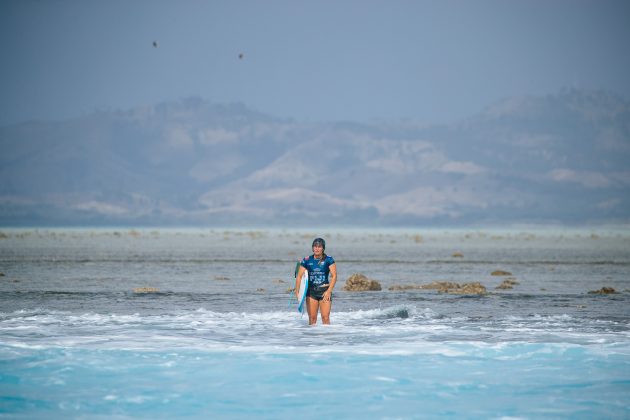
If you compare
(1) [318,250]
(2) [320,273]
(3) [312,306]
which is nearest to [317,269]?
(2) [320,273]

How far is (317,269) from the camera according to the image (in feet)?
74.0

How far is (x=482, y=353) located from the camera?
1964 cm

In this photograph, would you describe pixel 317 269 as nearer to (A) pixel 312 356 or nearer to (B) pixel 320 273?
(B) pixel 320 273

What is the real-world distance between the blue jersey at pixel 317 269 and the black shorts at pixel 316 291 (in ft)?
0.41

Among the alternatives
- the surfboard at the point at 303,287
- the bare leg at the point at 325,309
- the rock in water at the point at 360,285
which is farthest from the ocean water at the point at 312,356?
the rock in water at the point at 360,285

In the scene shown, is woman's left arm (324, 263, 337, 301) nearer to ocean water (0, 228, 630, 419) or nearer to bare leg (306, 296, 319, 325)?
bare leg (306, 296, 319, 325)

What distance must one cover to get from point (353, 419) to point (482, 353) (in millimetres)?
5481

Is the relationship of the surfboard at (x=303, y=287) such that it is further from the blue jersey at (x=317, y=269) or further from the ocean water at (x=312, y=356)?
the ocean water at (x=312, y=356)

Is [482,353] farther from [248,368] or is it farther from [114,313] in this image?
[114,313]

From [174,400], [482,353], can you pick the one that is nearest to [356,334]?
[482,353]

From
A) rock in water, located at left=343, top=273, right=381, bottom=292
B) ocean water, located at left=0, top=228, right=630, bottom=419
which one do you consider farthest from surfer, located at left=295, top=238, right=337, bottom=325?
rock in water, located at left=343, top=273, right=381, bottom=292

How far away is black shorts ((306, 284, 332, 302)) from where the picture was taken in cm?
2273

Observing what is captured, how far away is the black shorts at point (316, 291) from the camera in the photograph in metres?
22.7

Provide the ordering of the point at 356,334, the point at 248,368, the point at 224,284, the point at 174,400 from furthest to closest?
the point at 224,284, the point at 356,334, the point at 248,368, the point at 174,400
